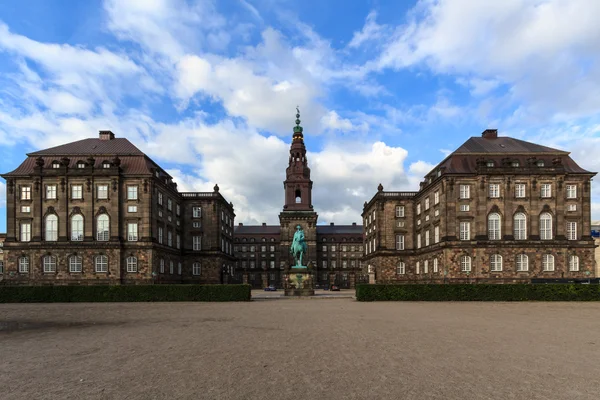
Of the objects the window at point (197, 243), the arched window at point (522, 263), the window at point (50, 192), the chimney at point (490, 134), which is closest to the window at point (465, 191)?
the arched window at point (522, 263)

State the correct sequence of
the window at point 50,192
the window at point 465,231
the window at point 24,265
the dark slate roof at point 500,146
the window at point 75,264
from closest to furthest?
1. the window at point 75,264
2. the window at point 24,265
3. the window at point 50,192
4. the window at point 465,231
5. the dark slate roof at point 500,146

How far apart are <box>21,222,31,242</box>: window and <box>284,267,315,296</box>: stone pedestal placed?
35.3 metres

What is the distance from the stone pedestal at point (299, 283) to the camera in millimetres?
55219

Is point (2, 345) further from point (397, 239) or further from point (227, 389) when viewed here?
point (397, 239)

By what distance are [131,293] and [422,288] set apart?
27357 mm

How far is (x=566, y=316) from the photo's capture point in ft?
94.2

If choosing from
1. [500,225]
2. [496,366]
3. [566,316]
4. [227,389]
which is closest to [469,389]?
[496,366]

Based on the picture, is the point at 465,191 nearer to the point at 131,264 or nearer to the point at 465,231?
the point at 465,231

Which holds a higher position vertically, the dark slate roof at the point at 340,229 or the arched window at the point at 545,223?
the arched window at the point at 545,223

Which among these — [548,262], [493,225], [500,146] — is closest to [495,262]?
[493,225]

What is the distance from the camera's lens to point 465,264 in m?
62.7

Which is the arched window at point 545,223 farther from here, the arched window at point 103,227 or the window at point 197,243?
the arched window at point 103,227

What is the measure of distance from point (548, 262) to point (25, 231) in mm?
69265

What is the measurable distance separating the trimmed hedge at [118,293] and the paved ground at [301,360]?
19082mm
